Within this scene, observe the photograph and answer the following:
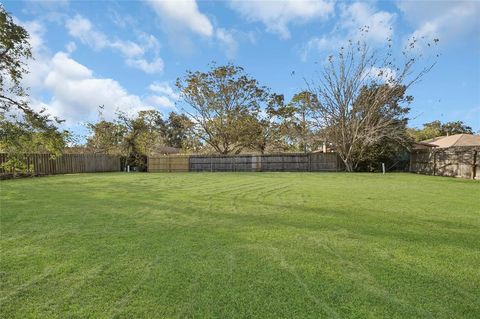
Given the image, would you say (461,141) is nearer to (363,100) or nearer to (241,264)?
(363,100)

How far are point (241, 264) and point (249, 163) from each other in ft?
63.3

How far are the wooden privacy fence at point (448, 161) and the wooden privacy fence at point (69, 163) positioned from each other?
20.8 metres

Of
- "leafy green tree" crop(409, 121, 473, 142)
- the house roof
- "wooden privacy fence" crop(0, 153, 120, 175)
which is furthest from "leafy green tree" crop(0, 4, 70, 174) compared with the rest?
"leafy green tree" crop(409, 121, 473, 142)

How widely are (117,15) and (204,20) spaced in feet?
9.95

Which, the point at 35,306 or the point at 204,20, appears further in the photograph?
the point at 204,20

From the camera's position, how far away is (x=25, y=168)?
15648 mm

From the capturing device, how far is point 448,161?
15781mm

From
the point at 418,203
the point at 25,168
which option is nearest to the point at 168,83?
the point at 25,168

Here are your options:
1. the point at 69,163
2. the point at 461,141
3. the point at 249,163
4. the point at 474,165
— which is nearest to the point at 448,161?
the point at 474,165

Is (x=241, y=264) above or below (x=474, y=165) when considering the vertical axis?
below

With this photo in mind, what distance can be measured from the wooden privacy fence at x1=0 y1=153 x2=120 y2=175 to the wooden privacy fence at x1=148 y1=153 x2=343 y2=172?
300 cm

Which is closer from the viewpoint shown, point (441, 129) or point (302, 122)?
point (302, 122)

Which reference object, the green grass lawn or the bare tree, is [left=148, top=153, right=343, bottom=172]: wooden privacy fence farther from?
the green grass lawn

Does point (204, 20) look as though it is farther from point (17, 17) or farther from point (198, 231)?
point (198, 231)
